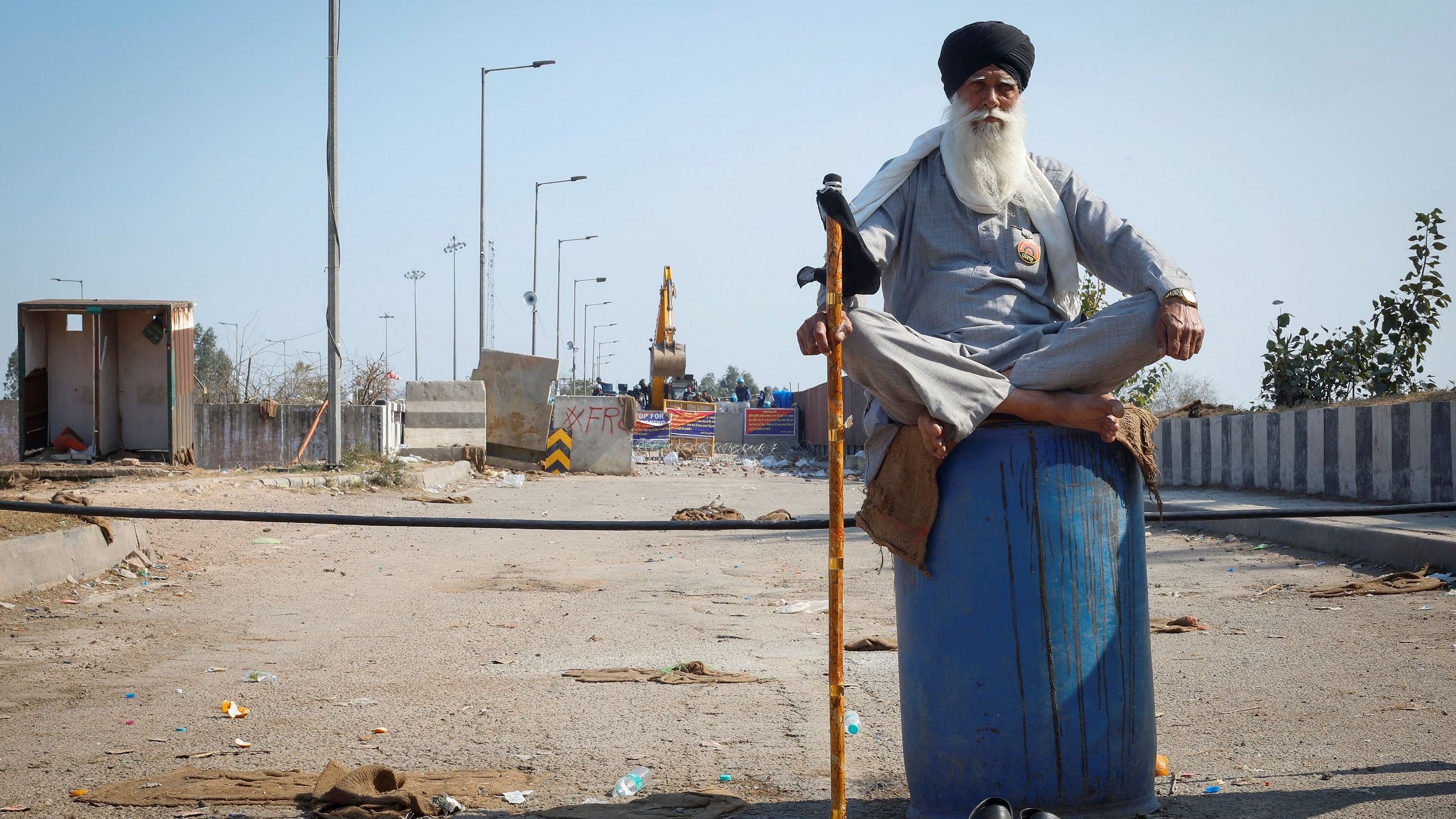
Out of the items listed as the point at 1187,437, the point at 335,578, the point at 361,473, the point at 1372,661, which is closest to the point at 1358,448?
the point at 1187,437

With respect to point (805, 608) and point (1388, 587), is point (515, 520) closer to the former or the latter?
point (805, 608)

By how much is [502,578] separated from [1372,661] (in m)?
5.47

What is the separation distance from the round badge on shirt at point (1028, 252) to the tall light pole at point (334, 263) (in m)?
14.5

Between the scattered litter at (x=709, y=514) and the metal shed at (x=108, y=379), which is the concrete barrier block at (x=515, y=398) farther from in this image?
the scattered litter at (x=709, y=514)

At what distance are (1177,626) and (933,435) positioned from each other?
388cm

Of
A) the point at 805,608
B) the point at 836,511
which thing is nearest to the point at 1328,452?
the point at 805,608

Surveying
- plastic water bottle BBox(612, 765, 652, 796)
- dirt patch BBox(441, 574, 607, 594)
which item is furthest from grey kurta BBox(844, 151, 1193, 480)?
dirt patch BBox(441, 574, 607, 594)

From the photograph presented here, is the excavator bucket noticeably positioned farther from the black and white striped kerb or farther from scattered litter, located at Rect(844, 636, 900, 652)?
scattered litter, located at Rect(844, 636, 900, 652)

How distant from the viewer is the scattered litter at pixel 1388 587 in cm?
659

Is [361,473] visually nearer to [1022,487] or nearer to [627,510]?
[627,510]

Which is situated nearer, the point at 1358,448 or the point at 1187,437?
the point at 1358,448

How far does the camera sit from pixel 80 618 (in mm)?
5879

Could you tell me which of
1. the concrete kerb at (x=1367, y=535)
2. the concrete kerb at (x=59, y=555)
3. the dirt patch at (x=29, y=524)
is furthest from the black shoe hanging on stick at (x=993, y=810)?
the dirt patch at (x=29, y=524)

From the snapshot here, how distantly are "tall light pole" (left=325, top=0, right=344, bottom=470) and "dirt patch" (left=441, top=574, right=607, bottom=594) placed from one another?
8.81m
